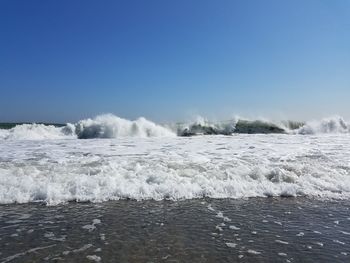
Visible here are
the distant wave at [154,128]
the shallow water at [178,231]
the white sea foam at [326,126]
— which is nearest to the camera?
the shallow water at [178,231]

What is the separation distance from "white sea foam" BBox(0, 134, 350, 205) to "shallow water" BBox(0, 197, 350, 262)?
646mm

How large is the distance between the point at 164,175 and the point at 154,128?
17.3 meters

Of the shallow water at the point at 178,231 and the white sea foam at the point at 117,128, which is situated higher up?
the white sea foam at the point at 117,128

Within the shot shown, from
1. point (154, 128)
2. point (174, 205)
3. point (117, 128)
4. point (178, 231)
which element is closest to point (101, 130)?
point (117, 128)

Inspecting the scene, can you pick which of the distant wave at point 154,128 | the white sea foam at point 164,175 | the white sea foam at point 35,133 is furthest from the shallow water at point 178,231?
the white sea foam at point 35,133

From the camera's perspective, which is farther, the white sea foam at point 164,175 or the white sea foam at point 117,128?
the white sea foam at point 117,128

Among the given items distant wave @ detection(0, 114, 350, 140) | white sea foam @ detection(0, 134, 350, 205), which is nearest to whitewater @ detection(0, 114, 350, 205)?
white sea foam @ detection(0, 134, 350, 205)

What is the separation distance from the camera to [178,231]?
6738 millimetres

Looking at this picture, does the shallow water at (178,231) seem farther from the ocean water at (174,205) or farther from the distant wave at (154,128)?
the distant wave at (154,128)

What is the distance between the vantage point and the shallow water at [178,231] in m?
5.66

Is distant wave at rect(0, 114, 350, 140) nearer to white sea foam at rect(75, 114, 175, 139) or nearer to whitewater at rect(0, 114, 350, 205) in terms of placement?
white sea foam at rect(75, 114, 175, 139)

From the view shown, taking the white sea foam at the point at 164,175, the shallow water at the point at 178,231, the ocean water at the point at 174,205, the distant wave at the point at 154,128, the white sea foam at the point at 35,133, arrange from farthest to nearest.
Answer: the distant wave at the point at 154,128 → the white sea foam at the point at 35,133 → the white sea foam at the point at 164,175 → the ocean water at the point at 174,205 → the shallow water at the point at 178,231

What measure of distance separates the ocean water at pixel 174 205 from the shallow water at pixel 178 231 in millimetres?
19

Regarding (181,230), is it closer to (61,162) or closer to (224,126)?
(61,162)
